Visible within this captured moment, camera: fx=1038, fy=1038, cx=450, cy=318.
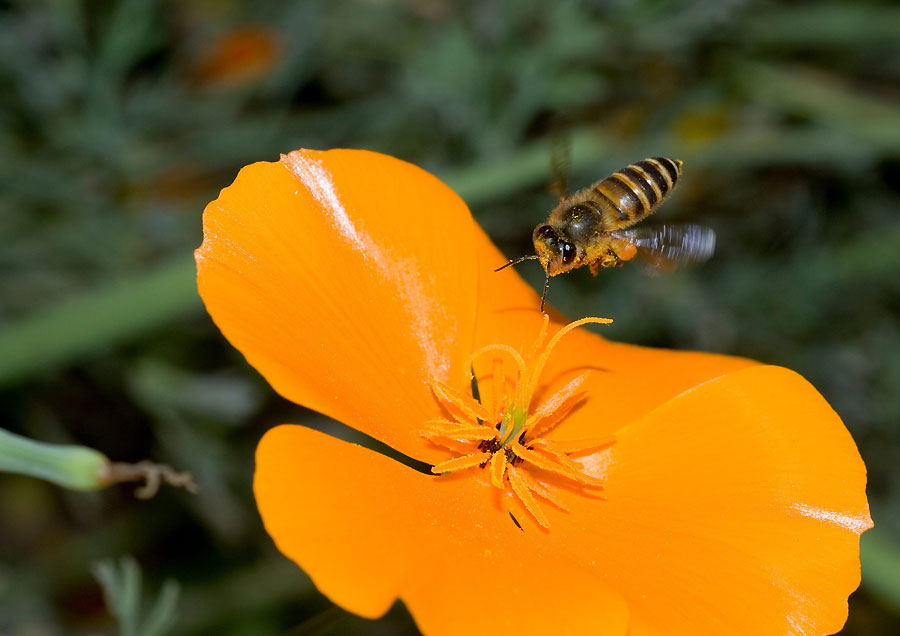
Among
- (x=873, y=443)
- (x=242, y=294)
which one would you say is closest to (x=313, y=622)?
(x=242, y=294)

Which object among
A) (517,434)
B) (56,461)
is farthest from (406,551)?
(56,461)

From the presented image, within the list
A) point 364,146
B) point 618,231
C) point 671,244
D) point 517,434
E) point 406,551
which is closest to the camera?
point 406,551

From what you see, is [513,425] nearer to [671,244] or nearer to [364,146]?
[671,244]

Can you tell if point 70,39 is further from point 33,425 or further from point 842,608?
point 842,608

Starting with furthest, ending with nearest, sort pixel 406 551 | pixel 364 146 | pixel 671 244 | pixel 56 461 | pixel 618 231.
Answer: pixel 364 146, pixel 618 231, pixel 671 244, pixel 406 551, pixel 56 461

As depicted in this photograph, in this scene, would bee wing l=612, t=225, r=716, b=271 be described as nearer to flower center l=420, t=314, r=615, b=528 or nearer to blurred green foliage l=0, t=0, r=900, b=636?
flower center l=420, t=314, r=615, b=528

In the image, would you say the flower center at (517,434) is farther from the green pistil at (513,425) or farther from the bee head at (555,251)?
the bee head at (555,251)

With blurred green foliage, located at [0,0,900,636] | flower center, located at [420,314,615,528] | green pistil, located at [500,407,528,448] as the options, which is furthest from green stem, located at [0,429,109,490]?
blurred green foliage, located at [0,0,900,636]

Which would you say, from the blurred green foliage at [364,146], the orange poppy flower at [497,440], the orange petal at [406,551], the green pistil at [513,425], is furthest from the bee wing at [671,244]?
the blurred green foliage at [364,146]
